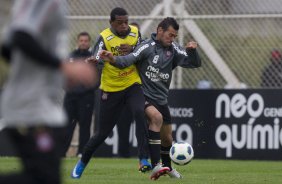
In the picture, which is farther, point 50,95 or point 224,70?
point 224,70

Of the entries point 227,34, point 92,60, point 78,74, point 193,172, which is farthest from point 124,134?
point 78,74

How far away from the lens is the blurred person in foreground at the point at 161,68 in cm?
1170

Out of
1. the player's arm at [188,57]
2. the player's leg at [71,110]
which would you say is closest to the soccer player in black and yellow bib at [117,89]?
the player's arm at [188,57]

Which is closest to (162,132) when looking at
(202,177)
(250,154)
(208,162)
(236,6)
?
(202,177)

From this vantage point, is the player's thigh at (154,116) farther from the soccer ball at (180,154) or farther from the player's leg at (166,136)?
the soccer ball at (180,154)

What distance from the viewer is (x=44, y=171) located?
5098 mm

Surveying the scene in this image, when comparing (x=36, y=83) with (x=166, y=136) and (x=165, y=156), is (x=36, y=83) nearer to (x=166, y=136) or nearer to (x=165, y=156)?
(x=165, y=156)

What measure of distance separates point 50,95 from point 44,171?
482mm

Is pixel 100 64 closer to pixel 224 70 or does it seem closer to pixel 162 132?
pixel 162 132

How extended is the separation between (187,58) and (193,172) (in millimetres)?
1802

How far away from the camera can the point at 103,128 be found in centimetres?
1178

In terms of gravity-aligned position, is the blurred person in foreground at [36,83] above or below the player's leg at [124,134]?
above

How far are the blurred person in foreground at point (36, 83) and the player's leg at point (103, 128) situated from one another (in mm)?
6350

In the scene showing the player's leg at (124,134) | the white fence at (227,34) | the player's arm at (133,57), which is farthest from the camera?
the white fence at (227,34)
